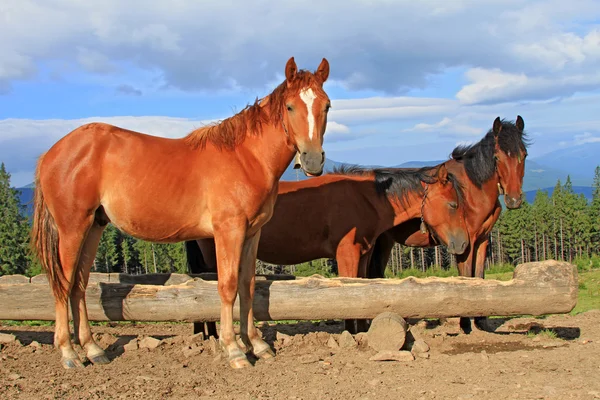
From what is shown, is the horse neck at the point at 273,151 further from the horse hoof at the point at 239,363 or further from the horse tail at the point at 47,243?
the horse tail at the point at 47,243

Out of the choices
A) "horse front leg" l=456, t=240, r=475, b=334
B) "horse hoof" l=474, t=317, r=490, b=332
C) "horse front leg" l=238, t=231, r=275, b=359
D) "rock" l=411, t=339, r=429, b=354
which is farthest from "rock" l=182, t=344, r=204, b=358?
"horse front leg" l=456, t=240, r=475, b=334

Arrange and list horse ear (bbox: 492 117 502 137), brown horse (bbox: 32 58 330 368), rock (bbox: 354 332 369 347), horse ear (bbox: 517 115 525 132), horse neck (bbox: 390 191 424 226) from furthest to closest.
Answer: horse ear (bbox: 517 115 525 132), horse ear (bbox: 492 117 502 137), horse neck (bbox: 390 191 424 226), rock (bbox: 354 332 369 347), brown horse (bbox: 32 58 330 368)

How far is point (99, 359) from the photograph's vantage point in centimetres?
523

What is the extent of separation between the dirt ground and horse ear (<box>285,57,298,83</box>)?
9.17 ft

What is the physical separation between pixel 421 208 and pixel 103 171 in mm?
4202

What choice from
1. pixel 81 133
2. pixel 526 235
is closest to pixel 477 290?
pixel 81 133

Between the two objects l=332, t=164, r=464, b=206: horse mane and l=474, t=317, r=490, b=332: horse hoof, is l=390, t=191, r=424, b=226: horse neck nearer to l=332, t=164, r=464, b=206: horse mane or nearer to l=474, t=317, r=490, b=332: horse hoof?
l=332, t=164, r=464, b=206: horse mane

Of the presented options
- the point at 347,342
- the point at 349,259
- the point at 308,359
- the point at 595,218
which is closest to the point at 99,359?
the point at 308,359

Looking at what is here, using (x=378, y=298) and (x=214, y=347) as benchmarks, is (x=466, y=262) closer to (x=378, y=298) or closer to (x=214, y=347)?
(x=378, y=298)

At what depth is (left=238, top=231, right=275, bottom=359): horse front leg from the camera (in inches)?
212

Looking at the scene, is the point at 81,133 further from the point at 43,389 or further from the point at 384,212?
the point at 384,212

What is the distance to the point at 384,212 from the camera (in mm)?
7148

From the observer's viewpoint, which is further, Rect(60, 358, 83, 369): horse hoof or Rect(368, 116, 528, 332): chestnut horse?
Rect(368, 116, 528, 332): chestnut horse

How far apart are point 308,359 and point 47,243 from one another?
2.93m
